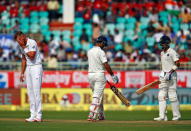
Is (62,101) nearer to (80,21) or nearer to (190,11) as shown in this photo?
(80,21)

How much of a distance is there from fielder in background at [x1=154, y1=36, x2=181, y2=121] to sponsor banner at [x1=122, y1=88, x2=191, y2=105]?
7583mm

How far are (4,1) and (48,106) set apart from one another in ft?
37.4

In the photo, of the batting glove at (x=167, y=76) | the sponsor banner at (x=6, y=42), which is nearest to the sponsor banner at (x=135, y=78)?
the sponsor banner at (x=6, y=42)

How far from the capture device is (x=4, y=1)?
31891mm

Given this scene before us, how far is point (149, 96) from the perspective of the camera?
22.7 meters

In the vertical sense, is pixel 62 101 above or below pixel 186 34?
below

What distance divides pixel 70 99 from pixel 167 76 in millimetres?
8650

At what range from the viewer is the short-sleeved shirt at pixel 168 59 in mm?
14703

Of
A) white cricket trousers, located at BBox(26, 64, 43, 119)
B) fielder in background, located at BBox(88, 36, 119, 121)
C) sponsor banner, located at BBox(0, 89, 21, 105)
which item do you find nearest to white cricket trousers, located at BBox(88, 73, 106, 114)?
fielder in background, located at BBox(88, 36, 119, 121)

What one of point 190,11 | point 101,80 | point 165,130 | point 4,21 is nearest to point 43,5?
point 4,21

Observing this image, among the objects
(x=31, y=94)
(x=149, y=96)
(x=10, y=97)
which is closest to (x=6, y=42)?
(x=10, y=97)

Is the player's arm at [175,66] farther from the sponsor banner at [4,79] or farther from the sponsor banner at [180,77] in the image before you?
the sponsor banner at [4,79]

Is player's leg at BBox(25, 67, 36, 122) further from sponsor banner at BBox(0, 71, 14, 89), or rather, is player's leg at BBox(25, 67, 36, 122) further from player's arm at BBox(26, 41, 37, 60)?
sponsor banner at BBox(0, 71, 14, 89)

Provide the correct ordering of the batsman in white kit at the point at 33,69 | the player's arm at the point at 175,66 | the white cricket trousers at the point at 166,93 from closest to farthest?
the batsman in white kit at the point at 33,69
the player's arm at the point at 175,66
the white cricket trousers at the point at 166,93
